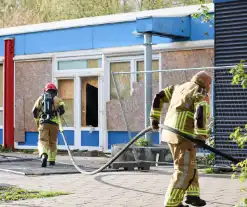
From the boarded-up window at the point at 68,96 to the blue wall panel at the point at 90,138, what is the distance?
625mm

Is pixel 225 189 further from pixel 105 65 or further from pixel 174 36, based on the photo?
pixel 105 65

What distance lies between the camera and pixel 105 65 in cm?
1883

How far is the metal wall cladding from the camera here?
1340cm

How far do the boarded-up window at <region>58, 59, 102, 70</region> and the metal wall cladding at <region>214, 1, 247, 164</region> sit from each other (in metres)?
5.70

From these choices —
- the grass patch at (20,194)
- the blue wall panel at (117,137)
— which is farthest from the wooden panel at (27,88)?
the grass patch at (20,194)

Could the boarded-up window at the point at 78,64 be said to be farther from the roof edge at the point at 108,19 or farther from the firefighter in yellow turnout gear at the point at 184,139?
the firefighter in yellow turnout gear at the point at 184,139

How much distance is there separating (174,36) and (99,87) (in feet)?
10.2

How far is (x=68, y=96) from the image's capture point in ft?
65.5

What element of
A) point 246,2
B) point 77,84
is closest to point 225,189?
point 246,2

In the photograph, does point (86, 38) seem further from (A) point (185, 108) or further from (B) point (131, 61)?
(A) point (185, 108)

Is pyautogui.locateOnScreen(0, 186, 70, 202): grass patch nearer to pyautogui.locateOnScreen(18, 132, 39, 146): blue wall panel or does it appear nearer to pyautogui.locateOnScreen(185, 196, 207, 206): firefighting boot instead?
pyautogui.locateOnScreen(185, 196, 207, 206): firefighting boot

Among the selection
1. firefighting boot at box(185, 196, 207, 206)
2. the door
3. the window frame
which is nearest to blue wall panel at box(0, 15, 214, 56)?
the window frame

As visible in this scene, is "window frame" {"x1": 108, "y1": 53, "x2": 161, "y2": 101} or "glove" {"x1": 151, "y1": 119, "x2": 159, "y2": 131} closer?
"glove" {"x1": 151, "y1": 119, "x2": 159, "y2": 131}

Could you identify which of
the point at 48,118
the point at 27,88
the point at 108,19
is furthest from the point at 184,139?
the point at 27,88
